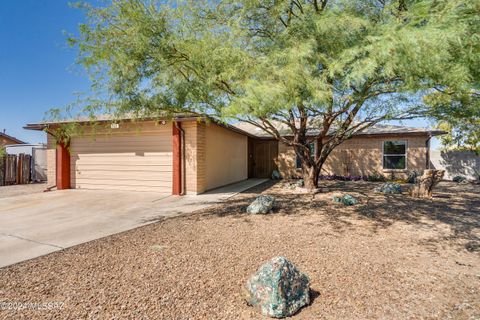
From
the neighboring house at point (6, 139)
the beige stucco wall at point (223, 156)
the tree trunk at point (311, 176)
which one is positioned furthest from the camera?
the neighboring house at point (6, 139)

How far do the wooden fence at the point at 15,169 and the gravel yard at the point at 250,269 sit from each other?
1226 centimetres

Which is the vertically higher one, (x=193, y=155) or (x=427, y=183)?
(x=193, y=155)

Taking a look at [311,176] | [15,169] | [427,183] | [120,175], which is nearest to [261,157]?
[311,176]

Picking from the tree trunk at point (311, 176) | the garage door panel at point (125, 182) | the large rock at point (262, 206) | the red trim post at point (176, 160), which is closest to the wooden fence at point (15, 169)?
the garage door panel at point (125, 182)

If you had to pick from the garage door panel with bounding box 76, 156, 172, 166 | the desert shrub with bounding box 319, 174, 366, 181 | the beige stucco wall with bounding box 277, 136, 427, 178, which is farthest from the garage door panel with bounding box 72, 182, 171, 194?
the desert shrub with bounding box 319, 174, 366, 181

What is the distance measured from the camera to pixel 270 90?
4.02 m

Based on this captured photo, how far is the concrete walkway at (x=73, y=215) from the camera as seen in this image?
14.2 feet

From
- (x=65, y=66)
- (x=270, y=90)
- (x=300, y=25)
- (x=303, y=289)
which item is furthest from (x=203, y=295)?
(x=65, y=66)

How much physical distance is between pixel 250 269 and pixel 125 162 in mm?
8394

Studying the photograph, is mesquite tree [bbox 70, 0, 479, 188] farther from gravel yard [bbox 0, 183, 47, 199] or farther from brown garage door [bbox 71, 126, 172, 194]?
gravel yard [bbox 0, 183, 47, 199]

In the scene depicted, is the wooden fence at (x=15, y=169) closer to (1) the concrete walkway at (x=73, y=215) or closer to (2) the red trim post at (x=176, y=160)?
(1) the concrete walkway at (x=73, y=215)

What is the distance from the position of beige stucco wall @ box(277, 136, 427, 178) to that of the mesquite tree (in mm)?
8208

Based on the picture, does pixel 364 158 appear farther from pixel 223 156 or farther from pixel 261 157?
pixel 223 156

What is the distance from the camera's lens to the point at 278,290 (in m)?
2.50
